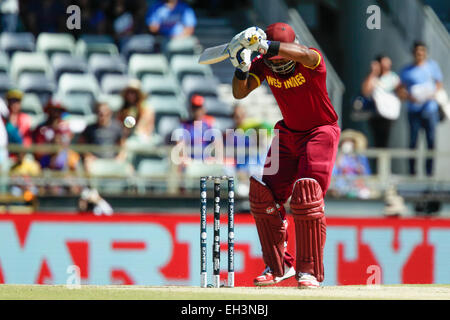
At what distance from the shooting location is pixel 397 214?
1256 centimetres

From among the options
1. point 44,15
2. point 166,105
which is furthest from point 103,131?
point 44,15

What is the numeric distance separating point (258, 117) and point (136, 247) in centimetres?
416

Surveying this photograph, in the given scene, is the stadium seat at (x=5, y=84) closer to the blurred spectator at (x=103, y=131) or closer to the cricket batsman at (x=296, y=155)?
the blurred spectator at (x=103, y=131)

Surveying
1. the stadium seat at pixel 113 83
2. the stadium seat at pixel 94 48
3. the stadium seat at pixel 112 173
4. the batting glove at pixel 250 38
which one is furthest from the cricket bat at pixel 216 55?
the stadium seat at pixel 94 48

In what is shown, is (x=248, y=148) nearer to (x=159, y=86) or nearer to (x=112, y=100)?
(x=112, y=100)

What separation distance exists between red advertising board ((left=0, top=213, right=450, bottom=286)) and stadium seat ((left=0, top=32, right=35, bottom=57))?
5.32m

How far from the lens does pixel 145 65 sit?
604 inches

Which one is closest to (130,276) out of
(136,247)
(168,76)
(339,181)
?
(136,247)

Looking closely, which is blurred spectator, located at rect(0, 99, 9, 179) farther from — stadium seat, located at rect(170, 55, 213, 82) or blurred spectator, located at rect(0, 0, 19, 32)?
blurred spectator, located at rect(0, 0, 19, 32)

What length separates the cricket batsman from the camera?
24.9 feet

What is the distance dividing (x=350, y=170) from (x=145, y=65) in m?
4.00

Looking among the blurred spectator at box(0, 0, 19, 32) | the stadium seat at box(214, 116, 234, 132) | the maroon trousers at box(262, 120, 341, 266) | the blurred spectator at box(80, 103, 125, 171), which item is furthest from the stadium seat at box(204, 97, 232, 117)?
the maroon trousers at box(262, 120, 341, 266)

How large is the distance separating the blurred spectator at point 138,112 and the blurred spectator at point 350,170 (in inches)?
90.5

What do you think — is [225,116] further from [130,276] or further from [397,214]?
[130,276]
